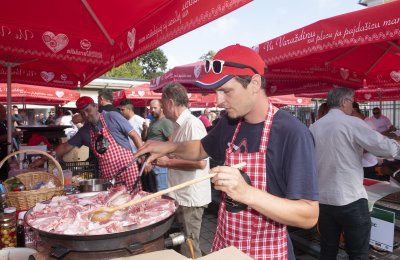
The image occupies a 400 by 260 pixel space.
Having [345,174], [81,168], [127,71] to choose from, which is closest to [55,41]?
[81,168]

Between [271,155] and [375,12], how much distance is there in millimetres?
2073

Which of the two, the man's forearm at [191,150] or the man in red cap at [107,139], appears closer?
the man's forearm at [191,150]

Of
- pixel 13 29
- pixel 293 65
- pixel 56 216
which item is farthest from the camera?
pixel 293 65

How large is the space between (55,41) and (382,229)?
12.9ft

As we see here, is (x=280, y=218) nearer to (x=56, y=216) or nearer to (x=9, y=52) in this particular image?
(x=56, y=216)

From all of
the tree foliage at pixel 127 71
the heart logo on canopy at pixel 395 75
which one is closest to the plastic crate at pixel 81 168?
the heart logo on canopy at pixel 395 75

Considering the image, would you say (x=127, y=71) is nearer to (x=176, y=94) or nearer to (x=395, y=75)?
(x=395, y=75)

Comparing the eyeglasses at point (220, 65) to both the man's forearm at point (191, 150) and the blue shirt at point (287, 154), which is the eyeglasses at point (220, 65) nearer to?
the blue shirt at point (287, 154)

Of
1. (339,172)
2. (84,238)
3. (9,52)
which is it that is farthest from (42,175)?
(339,172)

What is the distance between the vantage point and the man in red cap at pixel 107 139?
155 inches

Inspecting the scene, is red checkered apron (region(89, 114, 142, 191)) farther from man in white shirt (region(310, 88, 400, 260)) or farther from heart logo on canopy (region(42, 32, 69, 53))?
man in white shirt (region(310, 88, 400, 260))

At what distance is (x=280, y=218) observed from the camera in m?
1.44

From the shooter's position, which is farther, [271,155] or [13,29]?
[13,29]

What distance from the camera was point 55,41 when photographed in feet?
9.77
